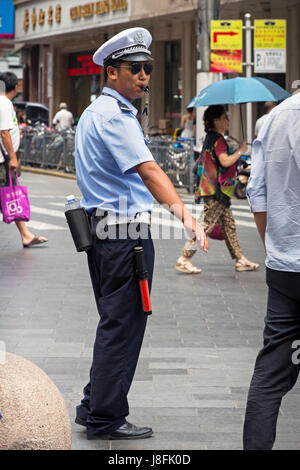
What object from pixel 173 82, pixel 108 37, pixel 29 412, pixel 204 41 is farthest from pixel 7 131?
pixel 108 37

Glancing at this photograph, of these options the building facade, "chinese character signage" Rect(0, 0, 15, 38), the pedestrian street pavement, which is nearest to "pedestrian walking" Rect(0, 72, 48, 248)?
the pedestrian street pavement

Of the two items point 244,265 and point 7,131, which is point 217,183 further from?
point 7,131

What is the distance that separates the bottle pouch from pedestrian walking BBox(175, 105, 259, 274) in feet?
16.8

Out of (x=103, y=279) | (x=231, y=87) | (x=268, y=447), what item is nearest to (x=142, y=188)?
(x=103, y=279)

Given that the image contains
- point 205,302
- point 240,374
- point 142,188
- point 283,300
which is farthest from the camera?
point 205,302

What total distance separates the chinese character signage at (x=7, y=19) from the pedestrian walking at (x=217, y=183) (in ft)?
102

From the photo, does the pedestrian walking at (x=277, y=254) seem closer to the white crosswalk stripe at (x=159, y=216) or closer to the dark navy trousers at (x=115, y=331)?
the dark navy trousers at (x=115, y=331)

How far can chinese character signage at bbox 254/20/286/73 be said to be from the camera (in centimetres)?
1795

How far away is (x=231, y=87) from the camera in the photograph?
36.3 ft

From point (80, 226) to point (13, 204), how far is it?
6.89 metres

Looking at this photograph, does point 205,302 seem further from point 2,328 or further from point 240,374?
point 240,374

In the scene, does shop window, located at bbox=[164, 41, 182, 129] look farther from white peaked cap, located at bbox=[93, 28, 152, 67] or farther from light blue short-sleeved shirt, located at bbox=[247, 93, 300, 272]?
light blue short-sleeved shirt, located at bbox=[247, 93, 300, 272]

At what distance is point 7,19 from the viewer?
4012 centimetres

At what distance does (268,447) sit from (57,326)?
11.7 feet
